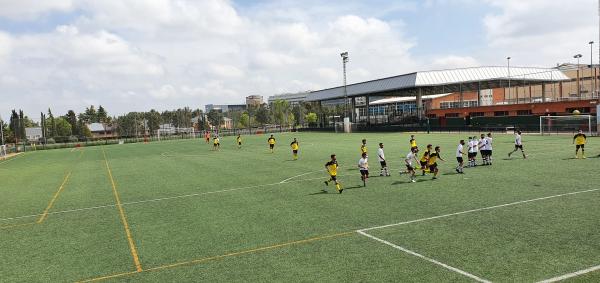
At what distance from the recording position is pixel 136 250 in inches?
463

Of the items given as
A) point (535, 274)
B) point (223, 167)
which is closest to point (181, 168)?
point (223, 167)

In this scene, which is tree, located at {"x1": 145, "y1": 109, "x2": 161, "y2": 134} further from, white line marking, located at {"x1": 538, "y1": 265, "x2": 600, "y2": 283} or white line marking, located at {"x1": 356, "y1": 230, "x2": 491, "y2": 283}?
white line marking, located at {"x1": 538, "y1": 265, "x2": 600, "y2": 283}

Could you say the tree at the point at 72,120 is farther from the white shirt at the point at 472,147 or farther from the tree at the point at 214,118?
the white shirt at the point at 472,147

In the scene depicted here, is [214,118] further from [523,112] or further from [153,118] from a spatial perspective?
[523,112]

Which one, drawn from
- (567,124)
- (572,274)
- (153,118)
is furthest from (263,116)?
(572,274)

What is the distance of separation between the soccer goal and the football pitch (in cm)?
2830

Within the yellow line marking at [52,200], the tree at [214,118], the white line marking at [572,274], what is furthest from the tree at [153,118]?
the white line marking at [572,274]

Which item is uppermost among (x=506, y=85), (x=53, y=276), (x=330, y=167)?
(x=506, y=85)

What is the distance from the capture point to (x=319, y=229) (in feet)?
42.1

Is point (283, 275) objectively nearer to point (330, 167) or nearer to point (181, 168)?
point (330, 167)

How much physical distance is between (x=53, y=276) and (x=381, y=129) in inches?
2951

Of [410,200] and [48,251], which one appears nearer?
[48,251]

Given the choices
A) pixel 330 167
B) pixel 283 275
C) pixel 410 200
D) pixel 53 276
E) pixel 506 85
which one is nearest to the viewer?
pixel 283 275

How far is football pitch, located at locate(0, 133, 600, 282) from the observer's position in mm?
9508
